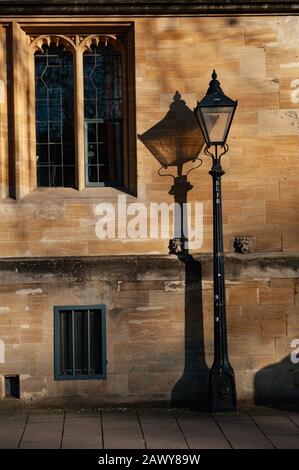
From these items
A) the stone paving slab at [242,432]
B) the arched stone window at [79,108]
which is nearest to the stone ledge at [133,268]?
the arched stone window at [79,108]

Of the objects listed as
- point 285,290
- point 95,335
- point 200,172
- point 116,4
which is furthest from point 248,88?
point 95,335

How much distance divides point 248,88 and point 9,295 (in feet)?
13.7

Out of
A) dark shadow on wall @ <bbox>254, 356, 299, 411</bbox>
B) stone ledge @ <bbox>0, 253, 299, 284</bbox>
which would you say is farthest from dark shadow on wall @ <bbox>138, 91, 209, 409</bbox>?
dark shadow on wall @ <bbox>254, 356, 299, 411</bbox>

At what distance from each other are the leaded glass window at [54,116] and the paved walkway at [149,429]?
10.6 ft

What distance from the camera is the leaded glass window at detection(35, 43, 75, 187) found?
451 inches

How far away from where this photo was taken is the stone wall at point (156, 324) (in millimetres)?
10805

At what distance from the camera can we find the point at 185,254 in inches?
435

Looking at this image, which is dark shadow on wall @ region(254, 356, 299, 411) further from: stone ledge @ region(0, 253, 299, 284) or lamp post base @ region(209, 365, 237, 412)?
stone ledge @ region(0, 253, 299, 284)

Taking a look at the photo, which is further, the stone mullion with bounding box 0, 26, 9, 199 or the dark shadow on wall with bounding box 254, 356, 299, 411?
the stone mullion with bounding box 0, 26, 9, 199

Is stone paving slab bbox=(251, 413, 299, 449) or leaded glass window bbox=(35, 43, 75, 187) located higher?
leaded glass window bbox=(35, 43, 75, 187)

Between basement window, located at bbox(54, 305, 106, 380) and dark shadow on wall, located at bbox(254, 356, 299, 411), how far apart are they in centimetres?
206

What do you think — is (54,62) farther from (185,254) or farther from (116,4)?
(185,254)

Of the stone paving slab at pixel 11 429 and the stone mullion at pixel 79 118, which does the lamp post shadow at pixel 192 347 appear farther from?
the stone paving slab at pixel 11 429

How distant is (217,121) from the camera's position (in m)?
10.4
